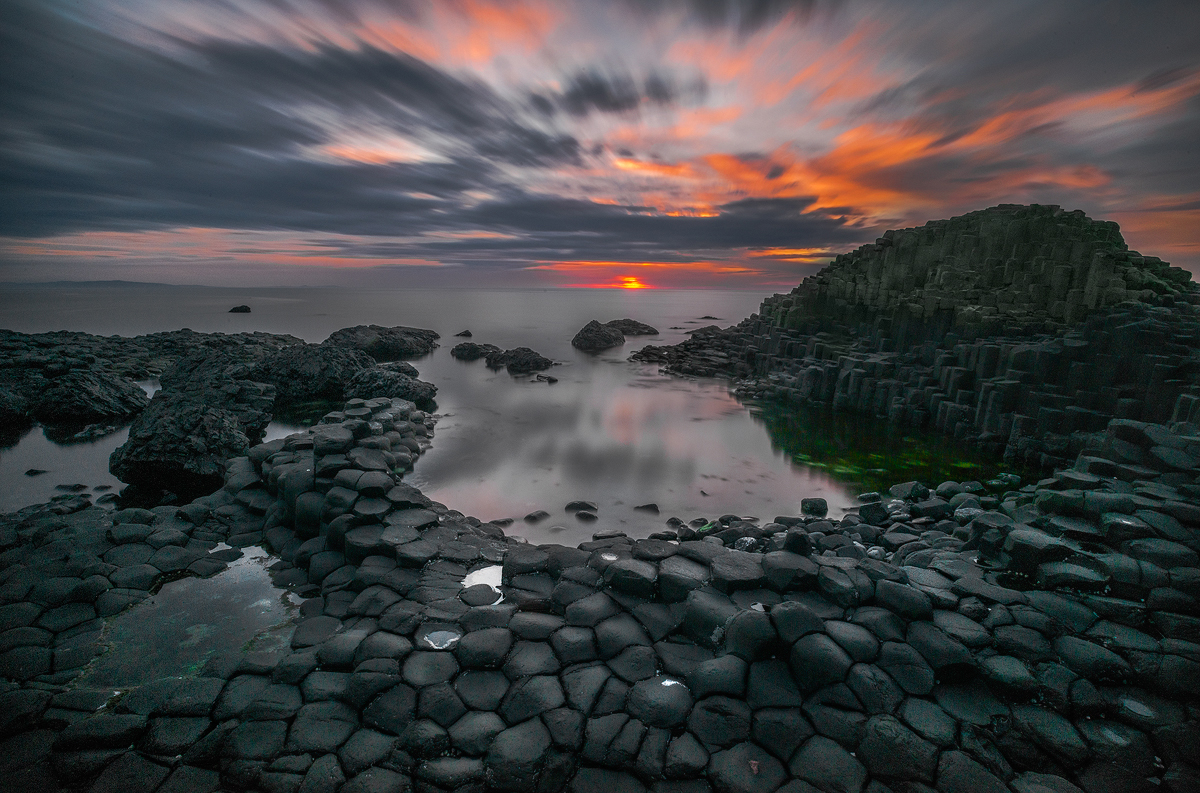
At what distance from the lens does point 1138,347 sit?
1087cm

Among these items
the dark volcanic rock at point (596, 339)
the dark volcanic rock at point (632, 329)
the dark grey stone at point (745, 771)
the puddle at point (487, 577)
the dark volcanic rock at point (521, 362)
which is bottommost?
the puddle at point (487, 577)

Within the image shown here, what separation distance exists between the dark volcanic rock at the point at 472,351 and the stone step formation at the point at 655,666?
20.9 meters

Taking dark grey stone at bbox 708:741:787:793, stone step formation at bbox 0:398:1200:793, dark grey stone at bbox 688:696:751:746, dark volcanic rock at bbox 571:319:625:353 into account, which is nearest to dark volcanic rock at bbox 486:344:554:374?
dark volcanic rock at bbox 571:319:625:353

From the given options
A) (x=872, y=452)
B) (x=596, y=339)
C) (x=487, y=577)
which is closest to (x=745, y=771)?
(x=487, y=577)

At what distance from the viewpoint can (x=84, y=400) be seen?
12.3 m

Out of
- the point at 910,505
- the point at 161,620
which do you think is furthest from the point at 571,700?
the point at 910,505

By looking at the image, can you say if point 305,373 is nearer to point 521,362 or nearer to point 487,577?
point 521,362

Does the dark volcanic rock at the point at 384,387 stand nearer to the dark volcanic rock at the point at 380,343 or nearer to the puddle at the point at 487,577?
the puddle at the point at 487,577

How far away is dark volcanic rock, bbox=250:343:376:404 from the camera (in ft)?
51.4

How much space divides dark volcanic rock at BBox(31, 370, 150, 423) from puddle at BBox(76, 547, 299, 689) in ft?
35.4

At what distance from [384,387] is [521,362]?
8547 millimetres

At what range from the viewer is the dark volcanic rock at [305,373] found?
1567cm

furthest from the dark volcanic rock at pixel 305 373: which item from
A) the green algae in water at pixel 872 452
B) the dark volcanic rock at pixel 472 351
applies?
the green algae in water at pixel 872 452

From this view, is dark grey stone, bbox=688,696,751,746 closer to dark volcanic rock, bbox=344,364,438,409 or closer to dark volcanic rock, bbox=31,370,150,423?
dark volcanic rock, bbox=344,364,438,409
